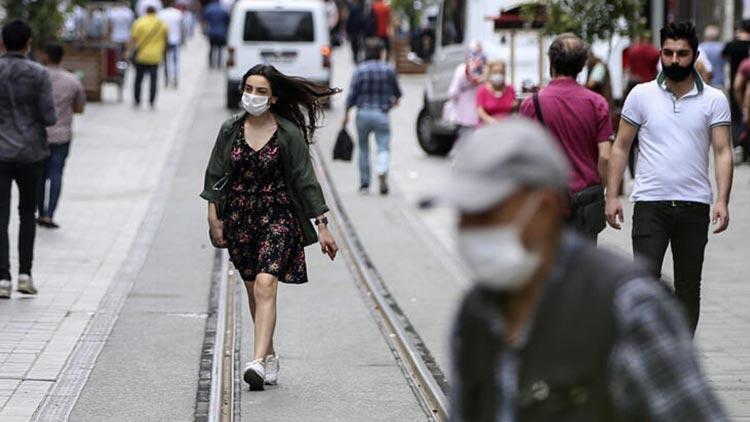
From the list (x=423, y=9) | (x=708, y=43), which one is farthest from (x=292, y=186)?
(x=423, y=9)

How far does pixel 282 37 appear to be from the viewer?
28266 mm

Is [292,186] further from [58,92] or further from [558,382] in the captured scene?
[58,92]

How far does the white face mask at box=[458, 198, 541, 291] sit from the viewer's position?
9.36 ft

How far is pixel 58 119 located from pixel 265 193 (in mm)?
6291

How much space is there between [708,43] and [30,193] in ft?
43.5

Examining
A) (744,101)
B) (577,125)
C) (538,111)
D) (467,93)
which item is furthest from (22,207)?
(744,101)

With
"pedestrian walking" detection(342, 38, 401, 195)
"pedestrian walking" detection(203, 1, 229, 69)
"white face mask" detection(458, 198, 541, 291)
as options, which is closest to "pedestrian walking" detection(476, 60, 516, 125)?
"pedestrian walking" detection(342, 38, 401, 195)

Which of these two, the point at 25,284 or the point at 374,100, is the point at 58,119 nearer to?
the point at 25,284

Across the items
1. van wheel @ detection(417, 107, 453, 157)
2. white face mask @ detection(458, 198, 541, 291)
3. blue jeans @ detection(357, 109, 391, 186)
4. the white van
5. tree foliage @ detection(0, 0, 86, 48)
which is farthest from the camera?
the white van

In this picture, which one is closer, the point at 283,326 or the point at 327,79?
the point at 283,326

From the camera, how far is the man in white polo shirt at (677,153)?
7449mm

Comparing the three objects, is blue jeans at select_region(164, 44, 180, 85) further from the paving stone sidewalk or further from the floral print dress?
the floral print dress

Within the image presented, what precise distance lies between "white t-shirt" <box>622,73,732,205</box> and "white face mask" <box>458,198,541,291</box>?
4.65 meters

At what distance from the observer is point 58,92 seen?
46.5 feet
